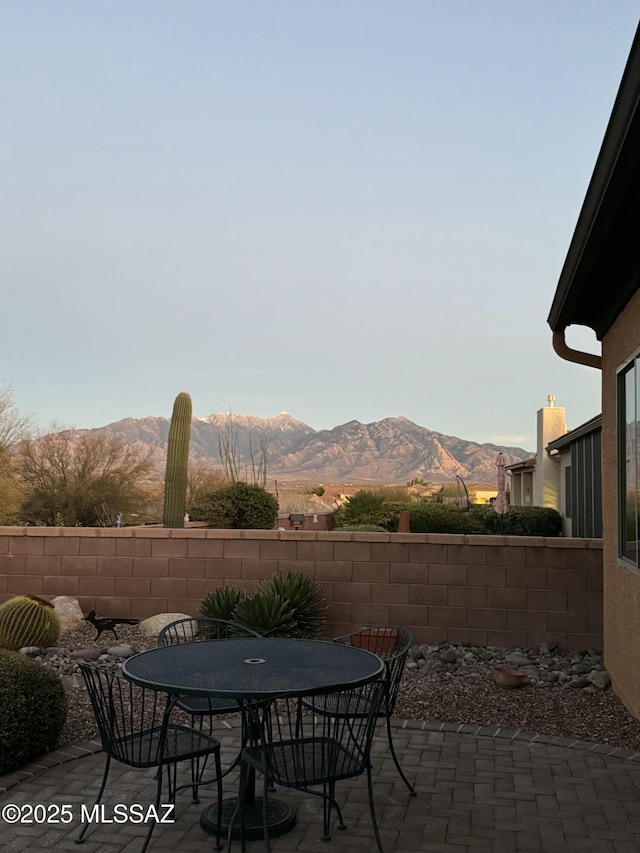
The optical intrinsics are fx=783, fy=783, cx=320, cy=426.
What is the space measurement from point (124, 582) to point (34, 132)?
14671 millimetres

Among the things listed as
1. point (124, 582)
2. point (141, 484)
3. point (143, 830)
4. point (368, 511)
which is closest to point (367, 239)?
point (141, 484)

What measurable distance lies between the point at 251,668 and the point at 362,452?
107 meters

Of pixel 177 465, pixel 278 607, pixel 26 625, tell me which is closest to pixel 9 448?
pixel 177 465

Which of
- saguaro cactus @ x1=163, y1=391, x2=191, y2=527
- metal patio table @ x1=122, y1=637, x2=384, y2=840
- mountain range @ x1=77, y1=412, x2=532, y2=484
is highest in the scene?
mountain range @ x1=77, y1=412, x2=532, y2=484

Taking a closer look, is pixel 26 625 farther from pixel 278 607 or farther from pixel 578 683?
pixel 578 683

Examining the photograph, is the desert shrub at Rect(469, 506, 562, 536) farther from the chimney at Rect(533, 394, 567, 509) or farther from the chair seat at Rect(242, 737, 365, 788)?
the chair seat at Rect(242, 737, 365, 788)

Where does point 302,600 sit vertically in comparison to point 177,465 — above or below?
below

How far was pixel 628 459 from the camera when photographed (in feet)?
20.5

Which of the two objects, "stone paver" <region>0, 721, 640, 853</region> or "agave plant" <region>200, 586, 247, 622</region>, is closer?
"stone paver" <region>0, 721, 640, 853</region>

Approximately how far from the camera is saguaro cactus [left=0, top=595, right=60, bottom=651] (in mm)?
8000

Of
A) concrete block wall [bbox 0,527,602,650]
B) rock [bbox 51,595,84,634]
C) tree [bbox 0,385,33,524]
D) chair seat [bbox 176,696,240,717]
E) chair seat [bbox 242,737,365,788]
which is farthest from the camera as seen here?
tree [bbox 0,385,33,524]

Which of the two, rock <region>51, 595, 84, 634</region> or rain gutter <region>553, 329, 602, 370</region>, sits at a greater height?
rain gutter <region>553, 329, 602, 370</region>

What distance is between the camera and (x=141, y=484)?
25109mm

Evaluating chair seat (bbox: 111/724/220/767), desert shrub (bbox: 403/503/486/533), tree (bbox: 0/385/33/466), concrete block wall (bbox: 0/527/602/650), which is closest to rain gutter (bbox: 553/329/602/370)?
concrete block wall (bbox: 0/527/602/650)
